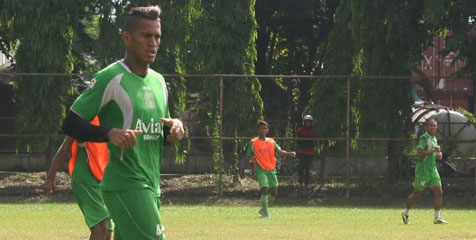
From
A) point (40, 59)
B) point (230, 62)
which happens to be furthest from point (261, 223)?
point (40, 59)

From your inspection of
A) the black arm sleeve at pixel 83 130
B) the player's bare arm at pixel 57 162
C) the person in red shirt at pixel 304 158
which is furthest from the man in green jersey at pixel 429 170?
the black arm sleeve at pixel 83 130

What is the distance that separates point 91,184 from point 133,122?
168 inches

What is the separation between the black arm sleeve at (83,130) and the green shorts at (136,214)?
48 cm

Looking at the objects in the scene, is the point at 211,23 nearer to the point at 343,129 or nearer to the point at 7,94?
the point at 343,129

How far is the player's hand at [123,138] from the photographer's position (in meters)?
6.61

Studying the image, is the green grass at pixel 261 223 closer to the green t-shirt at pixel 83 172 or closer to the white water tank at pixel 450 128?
the green t-shirt at pixel 83 172

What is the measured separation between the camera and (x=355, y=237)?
16297 mm

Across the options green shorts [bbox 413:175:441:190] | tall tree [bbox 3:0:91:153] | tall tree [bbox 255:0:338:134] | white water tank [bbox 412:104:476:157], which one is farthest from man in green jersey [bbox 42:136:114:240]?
tall tree [bbox 255:0:338:134]

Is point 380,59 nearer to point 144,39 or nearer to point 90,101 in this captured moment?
point 144,39

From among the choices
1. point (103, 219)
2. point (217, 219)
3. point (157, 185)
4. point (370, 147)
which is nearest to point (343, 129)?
point (370, 147)

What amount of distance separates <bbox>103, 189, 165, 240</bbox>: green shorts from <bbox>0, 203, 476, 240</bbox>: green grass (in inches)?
355

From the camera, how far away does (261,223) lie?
19328 millimetres

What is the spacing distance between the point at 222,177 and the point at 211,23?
4066 millimetres

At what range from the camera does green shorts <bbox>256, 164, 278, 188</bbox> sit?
21.3 meters
